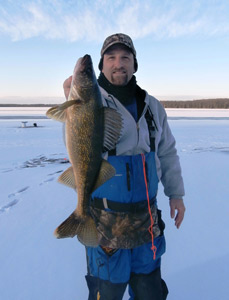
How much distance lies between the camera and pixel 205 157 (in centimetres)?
755

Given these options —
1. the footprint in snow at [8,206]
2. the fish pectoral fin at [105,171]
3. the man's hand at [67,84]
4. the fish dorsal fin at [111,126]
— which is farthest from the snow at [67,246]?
the man's hand at [67,84]

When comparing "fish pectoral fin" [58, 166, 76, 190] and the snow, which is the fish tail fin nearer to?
"fish pectoral fin" [58, 166, 76, 190]

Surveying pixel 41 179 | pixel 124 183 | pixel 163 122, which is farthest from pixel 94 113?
pixel 41 179

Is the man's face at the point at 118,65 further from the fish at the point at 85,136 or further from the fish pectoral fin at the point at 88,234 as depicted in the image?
the fish pectoral fin at the point at 88,234

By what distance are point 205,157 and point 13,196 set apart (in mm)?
5871

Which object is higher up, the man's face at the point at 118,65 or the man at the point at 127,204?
the man's face at the point at 118,65

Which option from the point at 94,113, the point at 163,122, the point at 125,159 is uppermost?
the point at 94,113

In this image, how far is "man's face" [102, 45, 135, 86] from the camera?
6.42 feet

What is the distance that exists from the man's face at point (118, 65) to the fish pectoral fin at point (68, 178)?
2.87 feet

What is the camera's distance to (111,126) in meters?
1.53

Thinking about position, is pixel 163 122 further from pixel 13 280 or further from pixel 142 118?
pixel 13 280

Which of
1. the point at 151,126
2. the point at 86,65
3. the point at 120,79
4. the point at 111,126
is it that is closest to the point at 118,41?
the point at 120,79

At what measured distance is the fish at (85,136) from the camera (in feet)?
4.71

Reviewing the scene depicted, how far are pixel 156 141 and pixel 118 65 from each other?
0.72 metres
